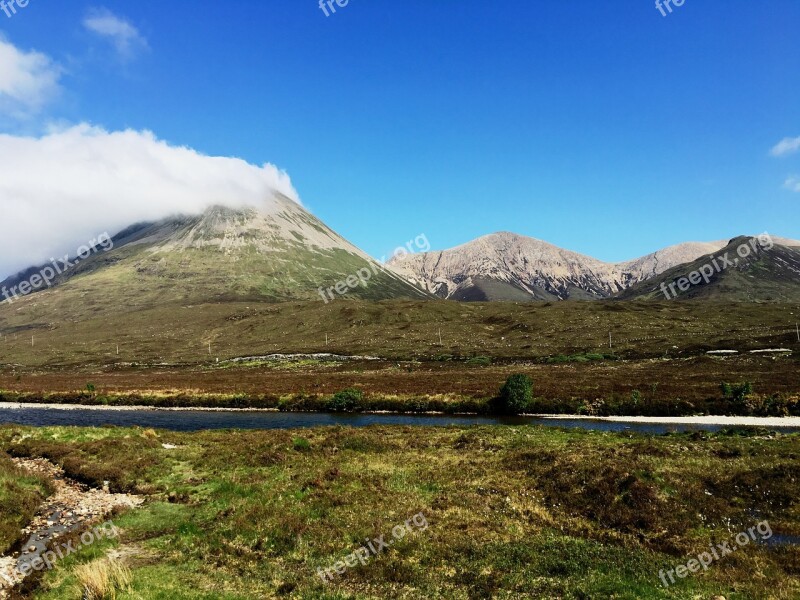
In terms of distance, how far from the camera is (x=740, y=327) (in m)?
159

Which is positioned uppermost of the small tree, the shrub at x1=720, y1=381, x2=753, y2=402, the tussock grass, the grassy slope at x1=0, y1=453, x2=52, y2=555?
the grassy slope at x1=0, y1=453, x2=52, y2=555

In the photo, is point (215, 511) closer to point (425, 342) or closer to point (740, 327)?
point (425, 342)

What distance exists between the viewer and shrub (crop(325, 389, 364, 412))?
70.6 meters

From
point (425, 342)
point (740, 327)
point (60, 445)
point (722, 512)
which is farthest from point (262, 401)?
point (740, 327)

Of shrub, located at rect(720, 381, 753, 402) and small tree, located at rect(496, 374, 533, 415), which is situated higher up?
small tree, located at rect(496, 374, 533, 415)

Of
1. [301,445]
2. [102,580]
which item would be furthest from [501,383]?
[102,580]

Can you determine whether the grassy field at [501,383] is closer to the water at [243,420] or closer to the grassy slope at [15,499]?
the water at [243,420]

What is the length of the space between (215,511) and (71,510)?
7.74 metres

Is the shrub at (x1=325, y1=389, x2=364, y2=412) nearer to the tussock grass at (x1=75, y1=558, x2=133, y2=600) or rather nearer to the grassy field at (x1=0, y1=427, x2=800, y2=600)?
the grassy field at (x1=0, y1=427, x2=800, y2=600)

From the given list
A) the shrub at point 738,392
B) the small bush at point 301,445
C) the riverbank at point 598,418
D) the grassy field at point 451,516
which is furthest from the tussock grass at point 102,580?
the shrub at point 738,392

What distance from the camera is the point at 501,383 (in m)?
78.7

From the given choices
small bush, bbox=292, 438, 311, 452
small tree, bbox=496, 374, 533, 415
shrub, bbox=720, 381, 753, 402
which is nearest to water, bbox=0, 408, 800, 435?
small tree, bbox=496, 374, 533, 415

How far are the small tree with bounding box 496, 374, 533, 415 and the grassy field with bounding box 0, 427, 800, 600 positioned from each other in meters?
25.1


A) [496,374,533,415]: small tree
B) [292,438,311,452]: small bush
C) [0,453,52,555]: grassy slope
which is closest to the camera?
[0,453,52,555]: grassy slope
